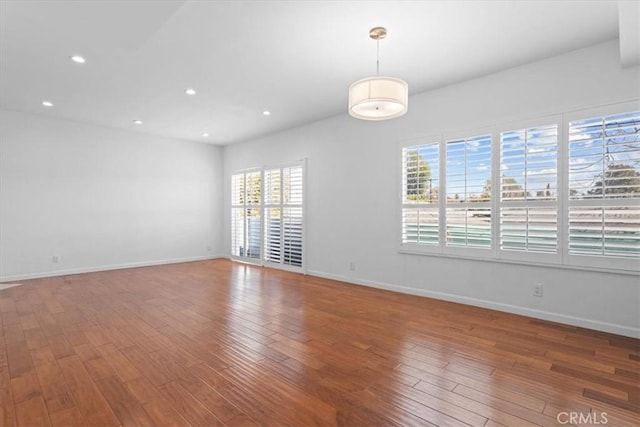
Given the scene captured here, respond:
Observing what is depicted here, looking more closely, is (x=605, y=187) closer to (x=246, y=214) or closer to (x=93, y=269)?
(x=246, y=214)

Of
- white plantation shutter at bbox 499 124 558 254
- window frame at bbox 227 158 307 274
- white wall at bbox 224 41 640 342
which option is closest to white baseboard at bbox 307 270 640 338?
white wall at bbox 224 41 640 342

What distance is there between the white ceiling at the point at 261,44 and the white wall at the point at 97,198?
105cm

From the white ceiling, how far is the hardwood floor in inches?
111

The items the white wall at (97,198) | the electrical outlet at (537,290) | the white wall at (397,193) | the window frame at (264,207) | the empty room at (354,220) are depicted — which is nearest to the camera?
the empty room at (354,220)

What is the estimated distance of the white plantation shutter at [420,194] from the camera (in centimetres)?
419

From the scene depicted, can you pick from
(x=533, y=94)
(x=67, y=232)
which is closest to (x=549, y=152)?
(x=533, y=94)

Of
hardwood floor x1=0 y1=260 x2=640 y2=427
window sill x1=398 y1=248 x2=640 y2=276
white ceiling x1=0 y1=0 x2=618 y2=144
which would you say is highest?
white ceiling x1=0 y1=0 x2=618 y2=144

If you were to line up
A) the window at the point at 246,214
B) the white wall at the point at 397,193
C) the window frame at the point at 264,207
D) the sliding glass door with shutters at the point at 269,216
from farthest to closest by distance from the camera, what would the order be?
the window at the point at 246,214 < the sliding glass door with shutters at the point at 269,216 < the window frame at the point at 264,207 < the white wall at the point at 397,193

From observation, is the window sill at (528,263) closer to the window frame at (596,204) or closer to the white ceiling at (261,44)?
the window frame at (596,204)

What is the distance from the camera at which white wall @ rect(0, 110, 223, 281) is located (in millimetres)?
5266

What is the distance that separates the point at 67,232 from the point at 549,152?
7.55 metres

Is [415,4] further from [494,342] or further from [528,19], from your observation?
[494,342]

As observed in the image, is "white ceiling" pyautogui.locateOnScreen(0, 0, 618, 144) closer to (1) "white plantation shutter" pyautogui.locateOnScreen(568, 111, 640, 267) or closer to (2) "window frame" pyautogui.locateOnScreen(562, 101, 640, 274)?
(2) "window frame" pyautogui.locateOnScreen(562, 101, 640, 274)
